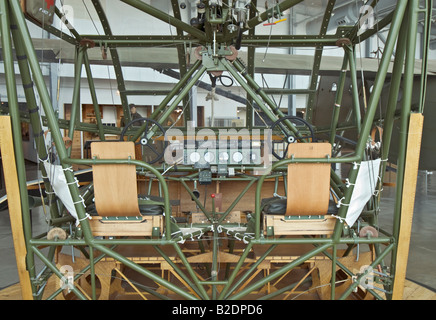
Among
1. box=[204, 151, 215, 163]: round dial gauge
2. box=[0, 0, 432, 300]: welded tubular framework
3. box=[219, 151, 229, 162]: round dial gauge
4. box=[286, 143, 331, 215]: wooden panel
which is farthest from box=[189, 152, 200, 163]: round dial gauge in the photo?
box=[286, 143, 331, 215]: wooden panel

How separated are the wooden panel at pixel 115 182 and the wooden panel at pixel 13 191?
0.58 metres

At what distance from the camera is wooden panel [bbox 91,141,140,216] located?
8.42 ft

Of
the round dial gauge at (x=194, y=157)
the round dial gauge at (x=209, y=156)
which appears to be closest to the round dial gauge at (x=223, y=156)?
the round dial gauge at (x=209, y=156)

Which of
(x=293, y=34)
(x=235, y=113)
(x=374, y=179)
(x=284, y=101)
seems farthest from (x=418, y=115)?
(x=235, y=113)

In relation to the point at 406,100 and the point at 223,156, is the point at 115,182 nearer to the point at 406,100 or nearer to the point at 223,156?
the point at 223,156

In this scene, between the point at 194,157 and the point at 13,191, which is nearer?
the point at 13,191

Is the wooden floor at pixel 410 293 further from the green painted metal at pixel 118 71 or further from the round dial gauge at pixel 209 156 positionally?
the green painted metal at pixel 118 71

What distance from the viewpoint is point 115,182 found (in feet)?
8.50

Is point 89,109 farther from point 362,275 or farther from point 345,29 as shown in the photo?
point 362,275

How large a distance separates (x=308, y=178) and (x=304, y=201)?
180 millimetres

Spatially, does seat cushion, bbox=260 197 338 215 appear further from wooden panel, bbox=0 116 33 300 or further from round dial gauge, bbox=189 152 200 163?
wooden panel, bbox=0 116 33 300

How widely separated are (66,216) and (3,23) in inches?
64.6

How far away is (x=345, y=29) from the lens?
4352 mm

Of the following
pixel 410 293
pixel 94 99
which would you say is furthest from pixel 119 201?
pixel 410 293
